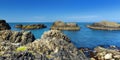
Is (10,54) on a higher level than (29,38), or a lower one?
higher

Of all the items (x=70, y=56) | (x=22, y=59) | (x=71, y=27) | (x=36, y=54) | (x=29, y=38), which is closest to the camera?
(x=22, y=59)

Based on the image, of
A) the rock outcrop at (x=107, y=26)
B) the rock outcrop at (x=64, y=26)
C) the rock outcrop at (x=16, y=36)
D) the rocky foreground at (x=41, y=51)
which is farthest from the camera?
the rock outcrop at (x=107, y=26)

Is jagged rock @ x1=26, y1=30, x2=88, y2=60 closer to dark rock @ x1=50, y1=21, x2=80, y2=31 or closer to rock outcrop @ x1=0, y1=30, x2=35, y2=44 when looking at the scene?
rock outcrop @ x1=0, y1=30, x2=35, y2=44

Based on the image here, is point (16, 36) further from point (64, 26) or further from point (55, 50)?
point (64, 26)

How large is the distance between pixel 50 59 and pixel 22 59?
2270mm

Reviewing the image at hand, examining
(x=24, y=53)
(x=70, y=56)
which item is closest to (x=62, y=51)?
(x=70, y=56)

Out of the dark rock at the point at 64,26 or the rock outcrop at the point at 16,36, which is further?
the dark rock at the point at 64,26

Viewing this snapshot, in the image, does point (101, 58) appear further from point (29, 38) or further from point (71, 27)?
point (71, 27)

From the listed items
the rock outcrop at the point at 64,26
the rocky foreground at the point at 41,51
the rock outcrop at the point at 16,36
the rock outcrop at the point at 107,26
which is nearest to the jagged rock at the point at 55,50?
the rocky foreground at the point at 41,51

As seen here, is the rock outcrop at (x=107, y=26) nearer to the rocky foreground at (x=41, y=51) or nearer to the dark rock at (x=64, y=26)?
the dark rock at (x=64, y=26)

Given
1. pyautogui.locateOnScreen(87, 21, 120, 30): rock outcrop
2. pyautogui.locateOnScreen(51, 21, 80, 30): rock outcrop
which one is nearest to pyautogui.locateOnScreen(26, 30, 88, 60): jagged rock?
pyautogui.locateOnScreen(51, 21, 80, 30): rock outcrop

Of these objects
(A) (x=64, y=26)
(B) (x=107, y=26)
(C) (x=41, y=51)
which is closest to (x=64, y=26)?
(A) (x=64, y=26)

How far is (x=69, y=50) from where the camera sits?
15922mm

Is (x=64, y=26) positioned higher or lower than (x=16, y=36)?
lower
